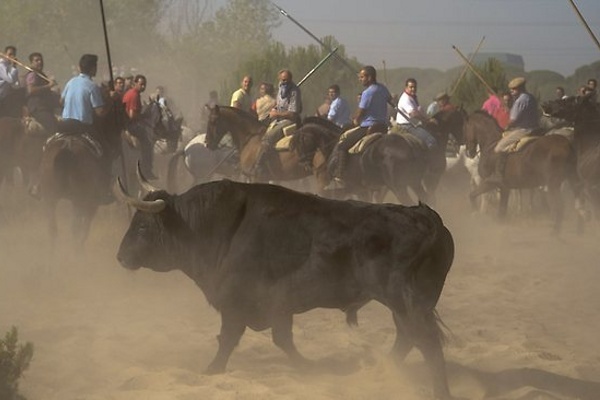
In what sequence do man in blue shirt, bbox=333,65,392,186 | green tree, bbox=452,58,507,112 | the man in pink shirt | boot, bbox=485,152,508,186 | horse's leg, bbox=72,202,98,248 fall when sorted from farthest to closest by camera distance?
1. green tree, bbox=452,58,507,112
2. the man in pink shirt
3. boot, bbox=485,152,508,186
4. man in blue shirt, bbox=333,65,392,186
5. horse's leg, bbox=72,202,98,248

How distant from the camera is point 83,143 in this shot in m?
12.6

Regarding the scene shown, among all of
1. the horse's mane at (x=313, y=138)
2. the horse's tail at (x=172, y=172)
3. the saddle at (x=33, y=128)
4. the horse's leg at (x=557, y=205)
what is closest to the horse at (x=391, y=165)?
the horse's mane at (x=313, y=138)

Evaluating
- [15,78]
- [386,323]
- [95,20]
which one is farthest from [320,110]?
[95,20]

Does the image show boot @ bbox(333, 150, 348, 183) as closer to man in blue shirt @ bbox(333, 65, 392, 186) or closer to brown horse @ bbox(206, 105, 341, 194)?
man in blue shirt @ bbox(333, 65, 392, 186)

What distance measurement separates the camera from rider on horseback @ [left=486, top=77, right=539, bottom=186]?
55.1ft

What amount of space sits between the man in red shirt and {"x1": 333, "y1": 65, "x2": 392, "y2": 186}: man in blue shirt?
302 centimetres

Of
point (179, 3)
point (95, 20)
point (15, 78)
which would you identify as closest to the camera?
point (15, 78)

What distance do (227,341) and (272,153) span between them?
31.1 feet

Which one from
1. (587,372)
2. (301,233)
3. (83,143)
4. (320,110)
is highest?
(320,110)

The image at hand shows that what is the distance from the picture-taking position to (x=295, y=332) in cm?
898

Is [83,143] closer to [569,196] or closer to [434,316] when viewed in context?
[434,316]

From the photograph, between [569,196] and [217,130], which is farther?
[569,196]

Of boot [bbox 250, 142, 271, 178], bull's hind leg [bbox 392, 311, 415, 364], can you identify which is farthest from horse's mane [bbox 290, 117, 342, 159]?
bull's hind leg [bbox 392, 311, 415, 364]

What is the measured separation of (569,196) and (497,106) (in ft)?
9.40
